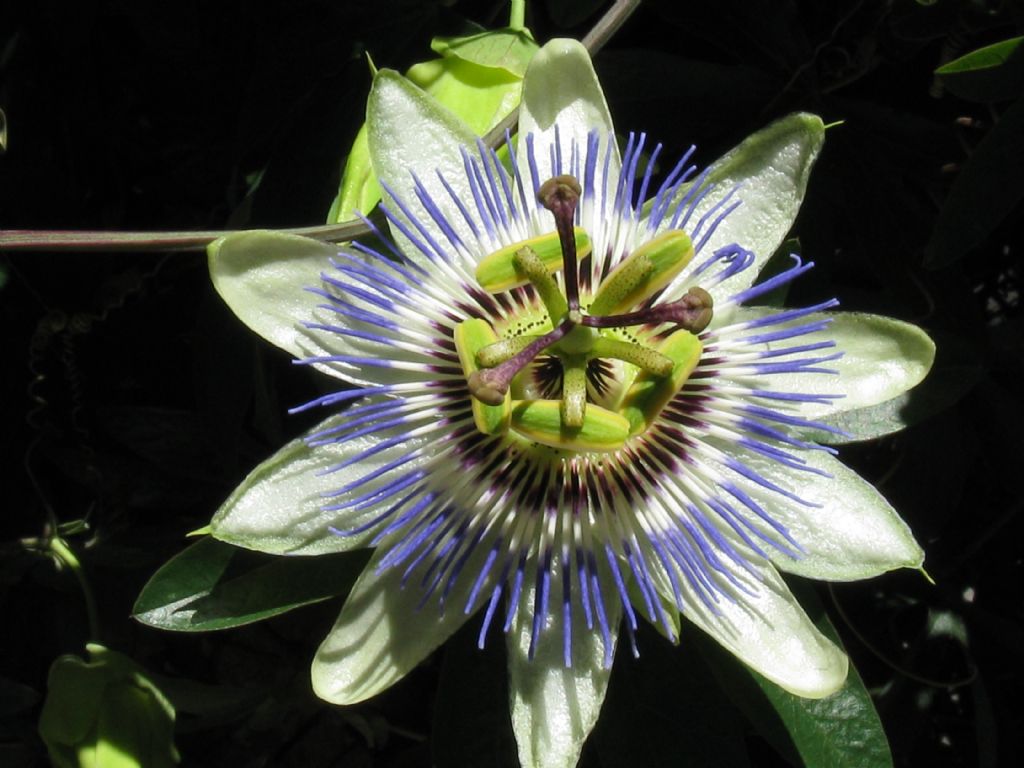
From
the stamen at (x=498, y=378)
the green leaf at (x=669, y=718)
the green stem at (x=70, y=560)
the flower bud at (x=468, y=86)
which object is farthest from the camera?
the green stem at (x=70, y=560)

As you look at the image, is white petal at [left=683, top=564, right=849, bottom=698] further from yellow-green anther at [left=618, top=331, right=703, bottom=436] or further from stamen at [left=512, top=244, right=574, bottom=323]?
stamen at [left=512, top=244, right=574, bottom=323]

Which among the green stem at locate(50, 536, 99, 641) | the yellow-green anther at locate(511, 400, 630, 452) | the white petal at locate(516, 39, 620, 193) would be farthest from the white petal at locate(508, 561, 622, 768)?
the green stem at locate(50, 536, 99, 641)

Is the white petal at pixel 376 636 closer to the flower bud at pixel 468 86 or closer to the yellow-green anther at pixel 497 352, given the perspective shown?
the yellow-green anther at pixel 497 352

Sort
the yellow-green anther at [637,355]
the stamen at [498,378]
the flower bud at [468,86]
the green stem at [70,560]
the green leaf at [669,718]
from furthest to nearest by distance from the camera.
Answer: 1. the green stem at [70,560]
2. the green leaf at [669,718]
3. the flower bud at [468,86]
4. the yellow-green anther at [637,355]
5. the stamen at [498,378]

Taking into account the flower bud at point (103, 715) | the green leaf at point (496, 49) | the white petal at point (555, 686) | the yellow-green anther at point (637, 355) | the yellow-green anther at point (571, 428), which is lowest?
the flower bud at point (103, 715)

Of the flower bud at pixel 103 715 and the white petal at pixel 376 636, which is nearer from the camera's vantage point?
the white petal at pixel 376 636

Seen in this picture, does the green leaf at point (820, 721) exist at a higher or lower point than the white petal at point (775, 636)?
lower

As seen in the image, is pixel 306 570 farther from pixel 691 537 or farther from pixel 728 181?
pixel 728 181

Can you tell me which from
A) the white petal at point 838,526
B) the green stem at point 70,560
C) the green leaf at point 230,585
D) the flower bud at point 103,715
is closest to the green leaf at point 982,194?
the white petal at point 838,526
